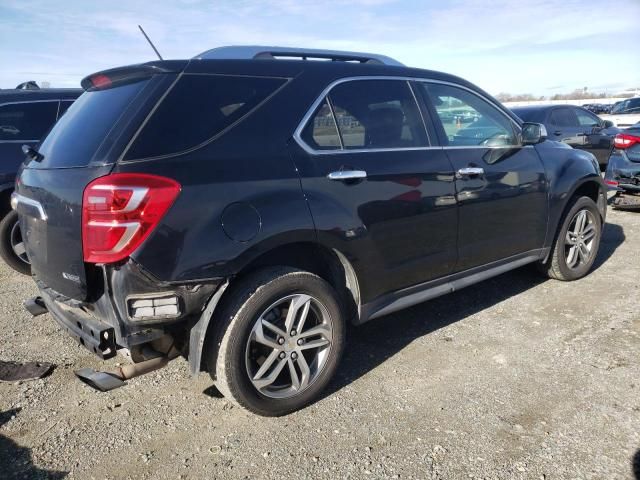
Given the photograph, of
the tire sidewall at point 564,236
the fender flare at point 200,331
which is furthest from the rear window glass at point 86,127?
the tire sidewall at point 564,236

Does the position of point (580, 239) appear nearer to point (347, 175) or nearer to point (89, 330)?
point (347, 175)

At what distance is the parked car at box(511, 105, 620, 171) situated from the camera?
34.0 feet

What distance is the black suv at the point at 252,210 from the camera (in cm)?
241

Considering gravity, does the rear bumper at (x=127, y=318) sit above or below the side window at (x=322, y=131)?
below


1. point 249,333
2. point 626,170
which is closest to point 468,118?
point 249,333

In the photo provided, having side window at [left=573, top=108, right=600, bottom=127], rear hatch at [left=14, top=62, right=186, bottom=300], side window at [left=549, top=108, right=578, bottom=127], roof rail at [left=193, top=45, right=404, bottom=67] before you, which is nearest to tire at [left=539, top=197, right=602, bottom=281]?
roof rail at [left=193, top=45, right=404, bottom=67]

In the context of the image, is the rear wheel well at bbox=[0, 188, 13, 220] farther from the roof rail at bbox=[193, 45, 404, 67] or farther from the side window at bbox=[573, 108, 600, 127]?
the side window at bbox=[573, 108, 600, 127]

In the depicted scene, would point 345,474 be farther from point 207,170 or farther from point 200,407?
point 207,170

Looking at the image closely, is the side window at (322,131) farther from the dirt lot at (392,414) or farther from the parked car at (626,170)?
the parked car at (626,170)

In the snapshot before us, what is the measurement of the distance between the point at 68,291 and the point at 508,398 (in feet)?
8.12

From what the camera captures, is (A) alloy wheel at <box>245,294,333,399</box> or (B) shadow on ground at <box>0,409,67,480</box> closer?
(B) shadow on ground at <box>0,409,67,480</box>

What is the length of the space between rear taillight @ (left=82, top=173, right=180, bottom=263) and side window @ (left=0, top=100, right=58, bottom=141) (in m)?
3.96

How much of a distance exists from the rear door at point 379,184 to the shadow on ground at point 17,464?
177 centimetres

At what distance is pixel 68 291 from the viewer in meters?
2.63
